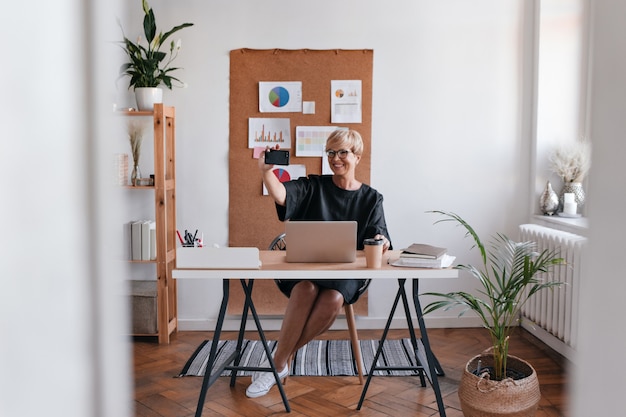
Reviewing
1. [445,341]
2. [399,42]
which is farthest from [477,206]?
[399,42]

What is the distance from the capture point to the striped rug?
357 centimetres

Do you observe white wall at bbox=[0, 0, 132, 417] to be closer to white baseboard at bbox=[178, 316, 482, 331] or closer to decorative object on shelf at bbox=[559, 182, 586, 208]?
white baseboard at bbox=[178, 316, 482, 331]

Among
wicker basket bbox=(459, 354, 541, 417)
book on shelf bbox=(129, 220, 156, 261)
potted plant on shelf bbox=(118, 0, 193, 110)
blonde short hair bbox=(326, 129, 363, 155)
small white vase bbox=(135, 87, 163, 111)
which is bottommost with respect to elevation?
wicker basket bbox=(459, 354, 541, 417)

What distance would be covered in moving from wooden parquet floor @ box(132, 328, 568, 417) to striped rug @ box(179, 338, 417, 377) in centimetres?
8

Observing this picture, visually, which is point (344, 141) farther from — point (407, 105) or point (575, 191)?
point (575, 191)

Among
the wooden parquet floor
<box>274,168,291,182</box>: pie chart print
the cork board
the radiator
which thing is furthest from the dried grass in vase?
<box>274,168,291,182</box>: pie chart print

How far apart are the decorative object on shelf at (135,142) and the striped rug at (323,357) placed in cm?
125

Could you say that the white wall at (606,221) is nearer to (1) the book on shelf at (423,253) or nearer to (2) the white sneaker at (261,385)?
(1) the book on shelf at (423,253)

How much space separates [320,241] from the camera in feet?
8.98

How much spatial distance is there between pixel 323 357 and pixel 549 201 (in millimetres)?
1966

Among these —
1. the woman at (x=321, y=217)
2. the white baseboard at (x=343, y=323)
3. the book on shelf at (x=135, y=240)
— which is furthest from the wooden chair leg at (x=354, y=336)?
the book on shelf at (x=135, y=240)

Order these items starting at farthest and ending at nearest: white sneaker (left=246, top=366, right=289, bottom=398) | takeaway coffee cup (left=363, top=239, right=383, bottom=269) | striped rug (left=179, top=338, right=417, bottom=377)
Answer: striped rug (left=179, top=338, right=417, bottom=377)
white sneaker (left=246, top=366, right=289, bottom=398)
takeaway coffee cup (left=363, top=239, right=383, bottom=269)

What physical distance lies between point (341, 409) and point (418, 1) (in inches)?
117

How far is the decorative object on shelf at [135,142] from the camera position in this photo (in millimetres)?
4078
